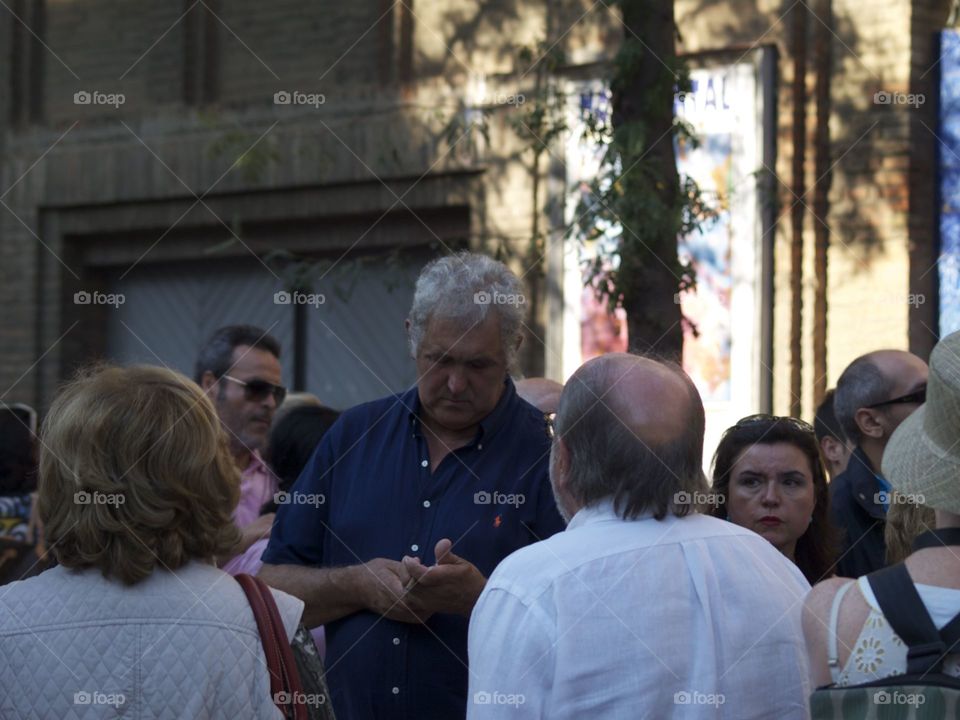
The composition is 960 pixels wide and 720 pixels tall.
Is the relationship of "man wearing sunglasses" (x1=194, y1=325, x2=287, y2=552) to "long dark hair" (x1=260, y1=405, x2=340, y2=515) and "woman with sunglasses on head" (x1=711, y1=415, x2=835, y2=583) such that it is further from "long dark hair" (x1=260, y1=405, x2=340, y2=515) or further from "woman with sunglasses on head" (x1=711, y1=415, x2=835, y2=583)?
"woman with sunglasses on head" (x1=711, y1=415, x2=835, y2=583)

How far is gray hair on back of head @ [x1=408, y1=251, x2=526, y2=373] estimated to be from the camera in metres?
4.16

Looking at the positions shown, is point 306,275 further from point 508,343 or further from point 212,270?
point 508,343

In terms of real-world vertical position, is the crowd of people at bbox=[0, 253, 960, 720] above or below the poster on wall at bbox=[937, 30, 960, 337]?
below

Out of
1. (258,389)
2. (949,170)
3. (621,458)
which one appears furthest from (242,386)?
(949,170)

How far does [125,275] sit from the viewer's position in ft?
38.6

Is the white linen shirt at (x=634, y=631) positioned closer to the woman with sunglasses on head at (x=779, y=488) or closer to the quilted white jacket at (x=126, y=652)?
the quilted white jacket at (x=126, y=652)

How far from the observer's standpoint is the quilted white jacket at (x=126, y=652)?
111 inches

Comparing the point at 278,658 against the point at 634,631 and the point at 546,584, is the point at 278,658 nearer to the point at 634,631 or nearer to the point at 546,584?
the point at 546,584

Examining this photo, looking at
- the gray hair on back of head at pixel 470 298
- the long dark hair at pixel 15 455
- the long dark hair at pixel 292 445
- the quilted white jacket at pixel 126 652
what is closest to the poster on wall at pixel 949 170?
the long dark hair at pixel 292 445

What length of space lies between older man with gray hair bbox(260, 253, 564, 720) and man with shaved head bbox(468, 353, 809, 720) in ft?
3.04

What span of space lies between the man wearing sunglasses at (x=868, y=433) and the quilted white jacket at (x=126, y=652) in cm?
247

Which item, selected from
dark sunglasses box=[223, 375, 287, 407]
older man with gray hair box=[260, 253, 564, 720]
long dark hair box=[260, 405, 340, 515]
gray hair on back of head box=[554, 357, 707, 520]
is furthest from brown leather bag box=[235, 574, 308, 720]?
dark sunglasses box=[223, 375, 287, 407]

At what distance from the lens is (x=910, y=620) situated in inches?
91.0

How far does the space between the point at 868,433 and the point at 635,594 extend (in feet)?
8.32
